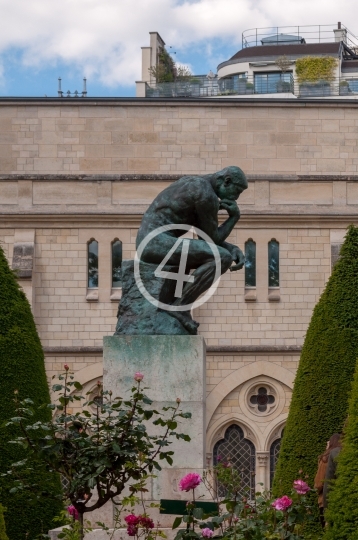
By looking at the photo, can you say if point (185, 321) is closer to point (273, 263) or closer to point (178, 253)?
point (178, 253)

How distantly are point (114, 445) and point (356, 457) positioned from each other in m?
2.03

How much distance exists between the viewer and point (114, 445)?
999 centimetres

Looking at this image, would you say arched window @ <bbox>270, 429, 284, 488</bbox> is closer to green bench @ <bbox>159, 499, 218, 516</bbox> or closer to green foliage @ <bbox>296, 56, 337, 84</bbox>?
green bench @ <bbox>159, 499, 218, 516</bbox>

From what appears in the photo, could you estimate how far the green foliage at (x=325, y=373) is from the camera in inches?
746

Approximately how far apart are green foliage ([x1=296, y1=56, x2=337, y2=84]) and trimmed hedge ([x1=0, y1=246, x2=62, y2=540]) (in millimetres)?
40170

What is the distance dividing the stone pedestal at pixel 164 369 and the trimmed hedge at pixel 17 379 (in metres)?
4.60

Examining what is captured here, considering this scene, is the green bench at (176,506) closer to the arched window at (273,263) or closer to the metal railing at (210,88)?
the arched window at (273,263)

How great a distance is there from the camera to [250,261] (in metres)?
30.6

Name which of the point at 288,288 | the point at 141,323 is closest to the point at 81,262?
the point at 288,288

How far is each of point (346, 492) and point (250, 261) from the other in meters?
19.8

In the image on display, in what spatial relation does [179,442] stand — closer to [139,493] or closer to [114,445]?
[139,493]

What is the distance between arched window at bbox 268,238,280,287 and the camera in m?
30.5

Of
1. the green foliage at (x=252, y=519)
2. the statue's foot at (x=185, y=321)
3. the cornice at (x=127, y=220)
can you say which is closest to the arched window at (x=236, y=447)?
the cornice at (x=127, y=220)

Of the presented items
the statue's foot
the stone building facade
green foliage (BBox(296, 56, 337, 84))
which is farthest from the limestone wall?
green foliage (BBox(296, 56, 337, 84))
